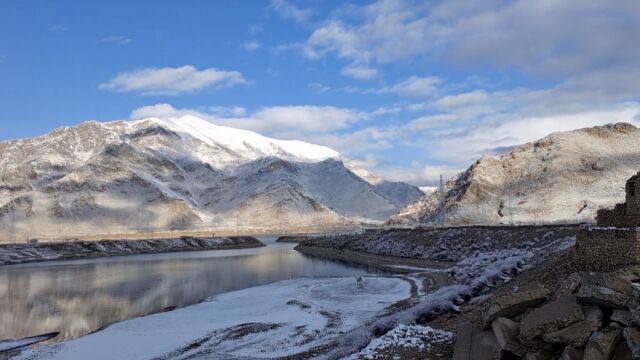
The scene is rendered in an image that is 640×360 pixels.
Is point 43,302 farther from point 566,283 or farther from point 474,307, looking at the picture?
point 566,283

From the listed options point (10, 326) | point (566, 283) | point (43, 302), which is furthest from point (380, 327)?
point (43, 302)

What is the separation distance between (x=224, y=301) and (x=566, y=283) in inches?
1086

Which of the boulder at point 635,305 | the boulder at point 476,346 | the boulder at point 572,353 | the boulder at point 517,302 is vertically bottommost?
the boulder at point 476,346

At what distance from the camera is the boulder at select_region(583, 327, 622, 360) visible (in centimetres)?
939

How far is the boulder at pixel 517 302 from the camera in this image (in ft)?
38.9

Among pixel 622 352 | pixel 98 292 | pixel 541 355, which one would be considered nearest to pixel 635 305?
pixel 622 352

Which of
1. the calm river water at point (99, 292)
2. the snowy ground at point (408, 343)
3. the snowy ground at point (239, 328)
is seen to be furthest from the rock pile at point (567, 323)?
the calm river water at point (99, 292)

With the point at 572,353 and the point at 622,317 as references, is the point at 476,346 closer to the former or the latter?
the point at 572,353

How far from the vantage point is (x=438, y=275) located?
44.4 meters

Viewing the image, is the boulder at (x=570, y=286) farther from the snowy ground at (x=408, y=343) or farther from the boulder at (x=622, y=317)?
the snowy ground at (x=408, y=343)

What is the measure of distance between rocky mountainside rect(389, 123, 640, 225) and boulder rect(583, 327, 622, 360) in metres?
79.9

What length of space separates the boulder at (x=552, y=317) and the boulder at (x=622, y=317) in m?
0.59

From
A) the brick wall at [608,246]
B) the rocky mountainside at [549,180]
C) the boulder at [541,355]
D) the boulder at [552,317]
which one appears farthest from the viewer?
the rocky mountainside at [549,180]

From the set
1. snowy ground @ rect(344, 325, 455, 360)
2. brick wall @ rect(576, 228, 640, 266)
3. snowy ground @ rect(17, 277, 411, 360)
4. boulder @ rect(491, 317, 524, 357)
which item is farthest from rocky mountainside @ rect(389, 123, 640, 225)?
boulder @ rect(491, 317, 524, 357)
